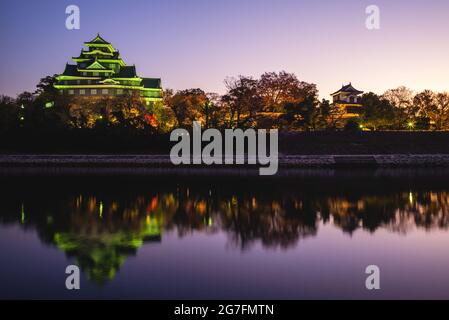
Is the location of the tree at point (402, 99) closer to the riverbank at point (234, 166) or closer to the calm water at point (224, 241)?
the riverbank at point (234, 166)

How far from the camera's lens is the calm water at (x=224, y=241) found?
26.6 ft

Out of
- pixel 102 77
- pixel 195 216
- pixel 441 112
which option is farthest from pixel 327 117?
pixel 195 216

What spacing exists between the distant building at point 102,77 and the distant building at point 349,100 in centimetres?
3004

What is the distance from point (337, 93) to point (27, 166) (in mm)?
54408

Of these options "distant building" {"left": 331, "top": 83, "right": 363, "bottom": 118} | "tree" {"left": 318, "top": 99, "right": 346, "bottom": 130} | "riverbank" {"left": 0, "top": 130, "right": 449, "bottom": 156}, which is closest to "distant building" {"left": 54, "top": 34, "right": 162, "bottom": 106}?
"riverbank" {"left": 0, "top": 130, "right": 449, "bottom": 156}

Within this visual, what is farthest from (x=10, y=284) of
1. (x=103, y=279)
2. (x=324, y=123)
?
(x=324, y=123)

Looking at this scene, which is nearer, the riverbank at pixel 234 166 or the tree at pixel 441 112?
the riverbank at pixel 234 166

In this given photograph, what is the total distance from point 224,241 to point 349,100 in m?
61.8

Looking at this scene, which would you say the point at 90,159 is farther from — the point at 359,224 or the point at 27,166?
the point at 359,224

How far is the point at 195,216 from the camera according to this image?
50.5ft

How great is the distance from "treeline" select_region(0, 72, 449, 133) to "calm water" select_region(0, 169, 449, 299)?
76.7 feet

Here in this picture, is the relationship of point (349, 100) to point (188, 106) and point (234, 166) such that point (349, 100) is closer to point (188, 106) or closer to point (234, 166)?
point (188, 106)

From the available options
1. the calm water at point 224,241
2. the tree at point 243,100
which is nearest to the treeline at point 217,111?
the tree at point 243,100

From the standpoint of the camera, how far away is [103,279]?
8391 millimetres
